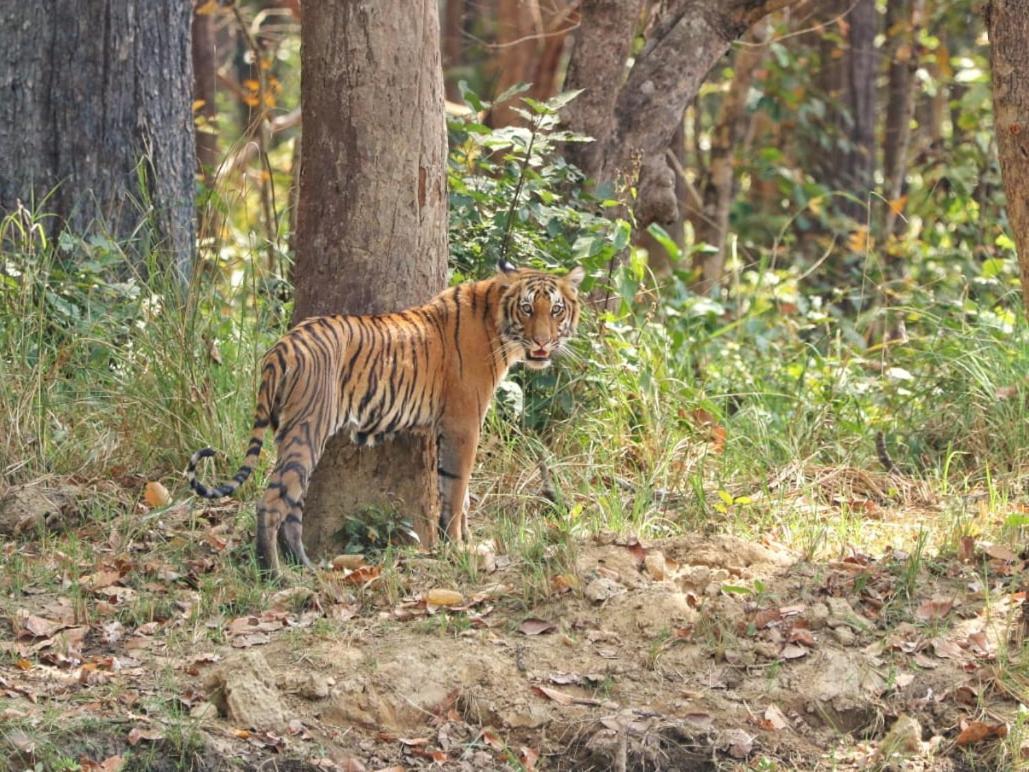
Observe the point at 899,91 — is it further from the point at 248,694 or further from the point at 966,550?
the point at 248,694

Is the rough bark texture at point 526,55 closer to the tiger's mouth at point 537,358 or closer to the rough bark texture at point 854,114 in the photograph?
the rough bark texture at point 854,114

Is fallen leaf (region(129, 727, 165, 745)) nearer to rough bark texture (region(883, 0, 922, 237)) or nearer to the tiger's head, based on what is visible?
the tiger's head

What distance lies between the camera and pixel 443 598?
5.43m

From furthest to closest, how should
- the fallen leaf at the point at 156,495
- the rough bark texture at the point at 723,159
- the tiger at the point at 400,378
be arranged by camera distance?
the rough bark texture at the point at 723,159 → the fallen leaf at the point at 156,495 → the tiger at the point at 400,378

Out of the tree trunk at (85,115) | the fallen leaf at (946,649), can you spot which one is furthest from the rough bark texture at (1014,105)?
the tree trunk at (85,115)

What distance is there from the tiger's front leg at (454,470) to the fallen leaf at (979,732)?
223cm

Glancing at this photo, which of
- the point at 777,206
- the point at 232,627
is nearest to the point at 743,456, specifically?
the point at 232,627

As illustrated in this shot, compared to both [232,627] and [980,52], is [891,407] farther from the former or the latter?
[980,52]

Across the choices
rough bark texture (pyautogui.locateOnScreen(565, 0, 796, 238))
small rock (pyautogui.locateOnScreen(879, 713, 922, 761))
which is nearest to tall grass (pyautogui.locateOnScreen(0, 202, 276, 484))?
rough bark texture (pyautogui.locateOnScreen(565, 0, 796, 238))

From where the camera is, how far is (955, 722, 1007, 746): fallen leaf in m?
4.76

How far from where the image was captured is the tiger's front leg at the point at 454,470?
6.23 m

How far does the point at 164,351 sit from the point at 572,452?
203 cm

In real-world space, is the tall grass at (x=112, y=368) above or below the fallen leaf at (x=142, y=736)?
above

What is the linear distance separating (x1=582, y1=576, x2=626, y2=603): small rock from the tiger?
0.93 meters
